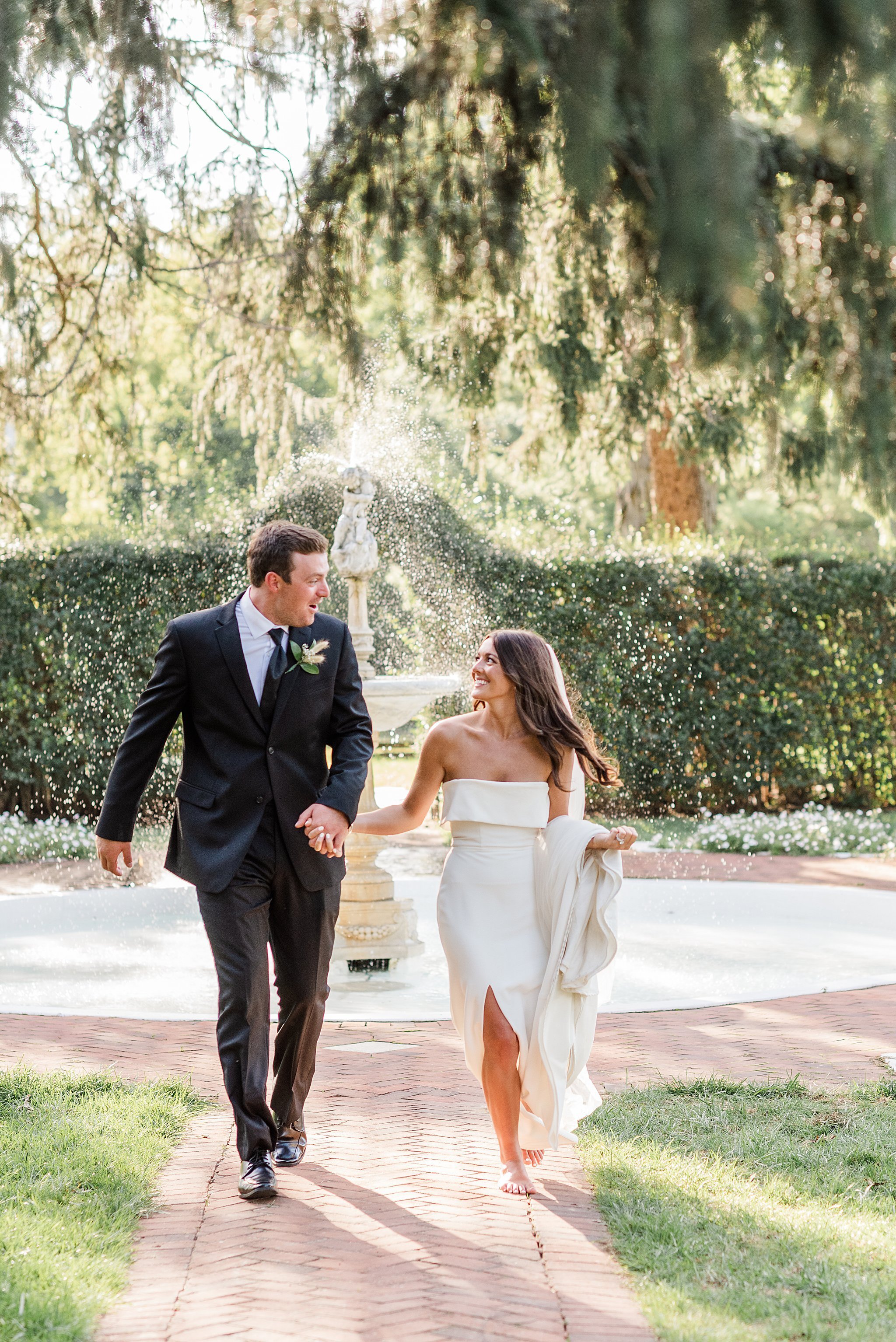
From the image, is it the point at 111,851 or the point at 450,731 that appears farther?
the point at 450,731

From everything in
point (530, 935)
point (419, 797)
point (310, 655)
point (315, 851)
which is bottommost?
point (530, 935)

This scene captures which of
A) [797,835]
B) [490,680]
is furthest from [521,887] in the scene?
[797,835]

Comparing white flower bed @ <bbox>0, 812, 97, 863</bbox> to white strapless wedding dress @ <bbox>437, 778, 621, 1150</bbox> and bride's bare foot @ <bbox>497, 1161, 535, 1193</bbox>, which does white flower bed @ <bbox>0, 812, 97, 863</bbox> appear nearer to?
white strapless wedding dress @ <bbox>437, 778, 621, 1150</bbox>

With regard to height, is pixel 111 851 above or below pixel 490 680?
below

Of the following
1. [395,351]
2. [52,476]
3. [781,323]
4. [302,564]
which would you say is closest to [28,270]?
[395,351]

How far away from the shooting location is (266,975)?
151 inches

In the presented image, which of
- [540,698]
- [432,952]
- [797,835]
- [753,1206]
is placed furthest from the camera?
[797,835]

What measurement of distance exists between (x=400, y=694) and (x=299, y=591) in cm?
315

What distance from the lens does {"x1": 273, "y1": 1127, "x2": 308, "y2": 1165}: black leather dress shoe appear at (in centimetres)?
397

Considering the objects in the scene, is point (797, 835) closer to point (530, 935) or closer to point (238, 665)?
point (530, 935)

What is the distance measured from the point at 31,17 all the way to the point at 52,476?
25.1 metres

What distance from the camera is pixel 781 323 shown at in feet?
29.8

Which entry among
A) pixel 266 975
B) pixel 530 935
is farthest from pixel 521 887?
pixel 266 975

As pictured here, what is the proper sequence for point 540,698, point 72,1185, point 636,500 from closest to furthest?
point 72,1185
point 540,698
point 636,500
